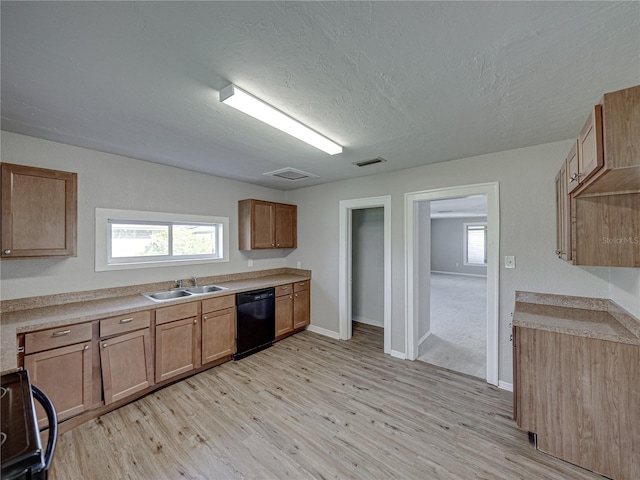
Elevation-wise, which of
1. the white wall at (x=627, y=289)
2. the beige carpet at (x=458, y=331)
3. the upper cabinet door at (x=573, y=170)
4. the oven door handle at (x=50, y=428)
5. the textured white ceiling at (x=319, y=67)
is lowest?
the beige carpet at (x=458, y=331)

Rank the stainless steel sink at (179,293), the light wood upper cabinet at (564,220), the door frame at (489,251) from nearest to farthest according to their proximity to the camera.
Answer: the light wood upper cabinet at (564,220) → the door frame at (489,251) → the stainless steel sink at (179,293)

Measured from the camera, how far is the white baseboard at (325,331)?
421cm

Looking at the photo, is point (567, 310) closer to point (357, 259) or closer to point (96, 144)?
point (357, 259)

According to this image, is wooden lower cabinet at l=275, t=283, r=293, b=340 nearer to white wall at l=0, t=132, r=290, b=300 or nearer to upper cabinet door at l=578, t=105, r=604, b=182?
white wall at l=0, t=132, r=290, b=300

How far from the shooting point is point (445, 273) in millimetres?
11211

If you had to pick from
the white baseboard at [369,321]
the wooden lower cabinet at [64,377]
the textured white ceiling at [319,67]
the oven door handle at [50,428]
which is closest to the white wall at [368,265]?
the white baseboard at [369,321]

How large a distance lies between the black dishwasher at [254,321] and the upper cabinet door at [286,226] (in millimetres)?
989

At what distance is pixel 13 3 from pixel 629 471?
13.2ft

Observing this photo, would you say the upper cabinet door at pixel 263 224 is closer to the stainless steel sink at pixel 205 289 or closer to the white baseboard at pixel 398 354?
the stainless steel sink at pixel 205 289

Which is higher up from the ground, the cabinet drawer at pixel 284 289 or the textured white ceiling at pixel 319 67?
the textured white ceiling at pixel 319 67

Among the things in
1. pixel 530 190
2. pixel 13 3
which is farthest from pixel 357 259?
pixel 13 3

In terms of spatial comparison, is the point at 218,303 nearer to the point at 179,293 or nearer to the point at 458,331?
the point at 179,293

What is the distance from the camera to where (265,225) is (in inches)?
168

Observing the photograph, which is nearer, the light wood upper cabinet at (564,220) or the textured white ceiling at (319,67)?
the textured white ceiling at (319,67)
